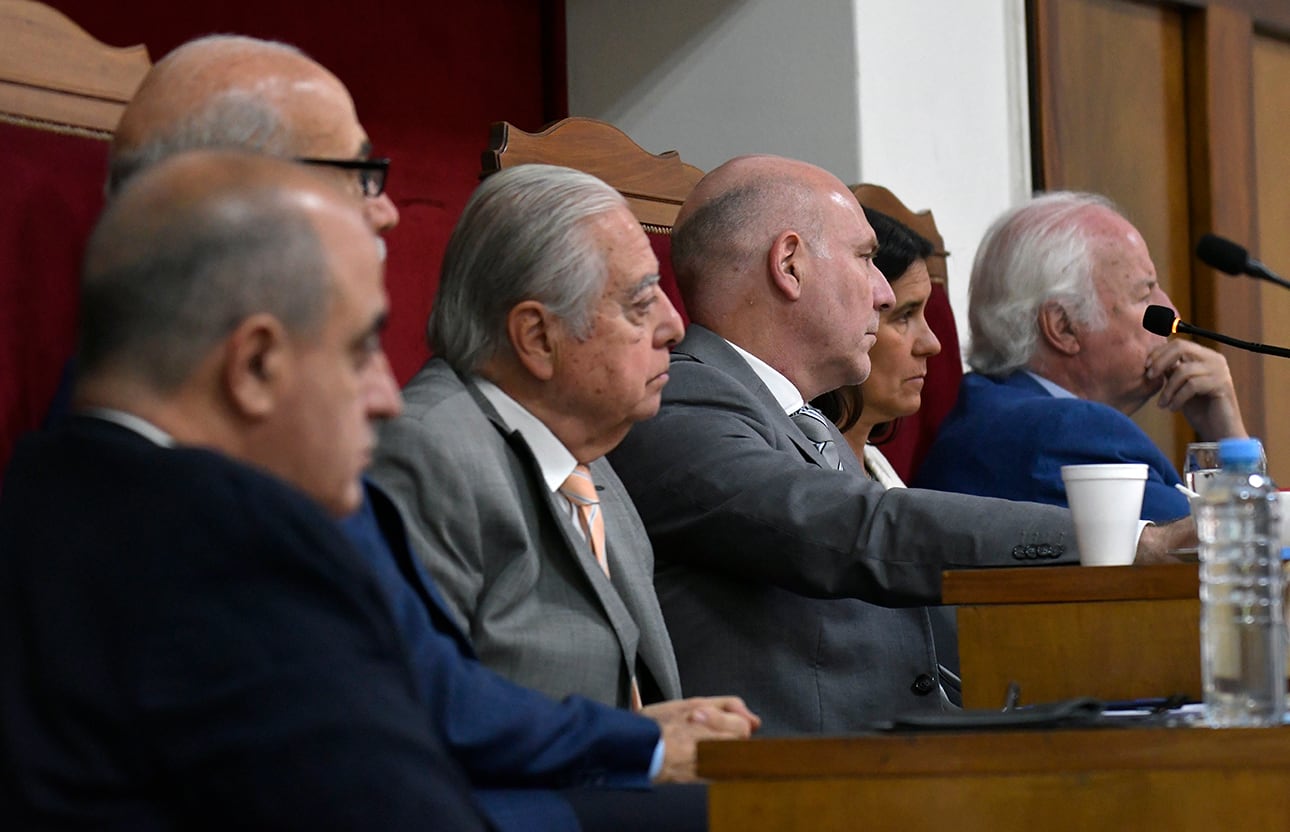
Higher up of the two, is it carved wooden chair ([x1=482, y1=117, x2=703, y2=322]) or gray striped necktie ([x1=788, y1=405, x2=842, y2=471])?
carved wooden chair ([x1=482, y1=117, x2=703, y2=322])

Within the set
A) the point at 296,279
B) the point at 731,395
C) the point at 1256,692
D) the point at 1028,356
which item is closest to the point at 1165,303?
the point at 1028,356

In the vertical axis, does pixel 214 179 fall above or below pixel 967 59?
below

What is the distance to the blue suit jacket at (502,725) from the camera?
4.60 ft

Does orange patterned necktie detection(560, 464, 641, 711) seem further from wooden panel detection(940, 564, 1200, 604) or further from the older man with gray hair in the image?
wooden panel detection(940, 564, 1200, 604)

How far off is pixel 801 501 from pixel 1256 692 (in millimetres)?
843

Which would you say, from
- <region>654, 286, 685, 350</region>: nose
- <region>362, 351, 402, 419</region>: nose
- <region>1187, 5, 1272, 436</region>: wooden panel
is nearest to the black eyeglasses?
<region>654, 286, 685, 350</region>: nose

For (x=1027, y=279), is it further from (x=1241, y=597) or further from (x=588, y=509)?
(x=1241, y=597)

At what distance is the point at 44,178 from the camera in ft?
6.14

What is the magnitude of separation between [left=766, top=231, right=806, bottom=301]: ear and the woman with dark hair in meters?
0.42

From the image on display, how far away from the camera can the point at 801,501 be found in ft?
6.94

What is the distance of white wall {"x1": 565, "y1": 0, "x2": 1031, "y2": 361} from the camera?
3492 millimetres

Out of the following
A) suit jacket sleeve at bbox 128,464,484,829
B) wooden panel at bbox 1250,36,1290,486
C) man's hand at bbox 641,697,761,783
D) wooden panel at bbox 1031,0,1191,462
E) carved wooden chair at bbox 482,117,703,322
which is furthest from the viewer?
wooden panel at bbox 1250,36,1290,486

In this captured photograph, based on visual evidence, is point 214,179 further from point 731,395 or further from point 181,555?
point 731,395

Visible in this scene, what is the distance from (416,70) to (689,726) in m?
2.07
